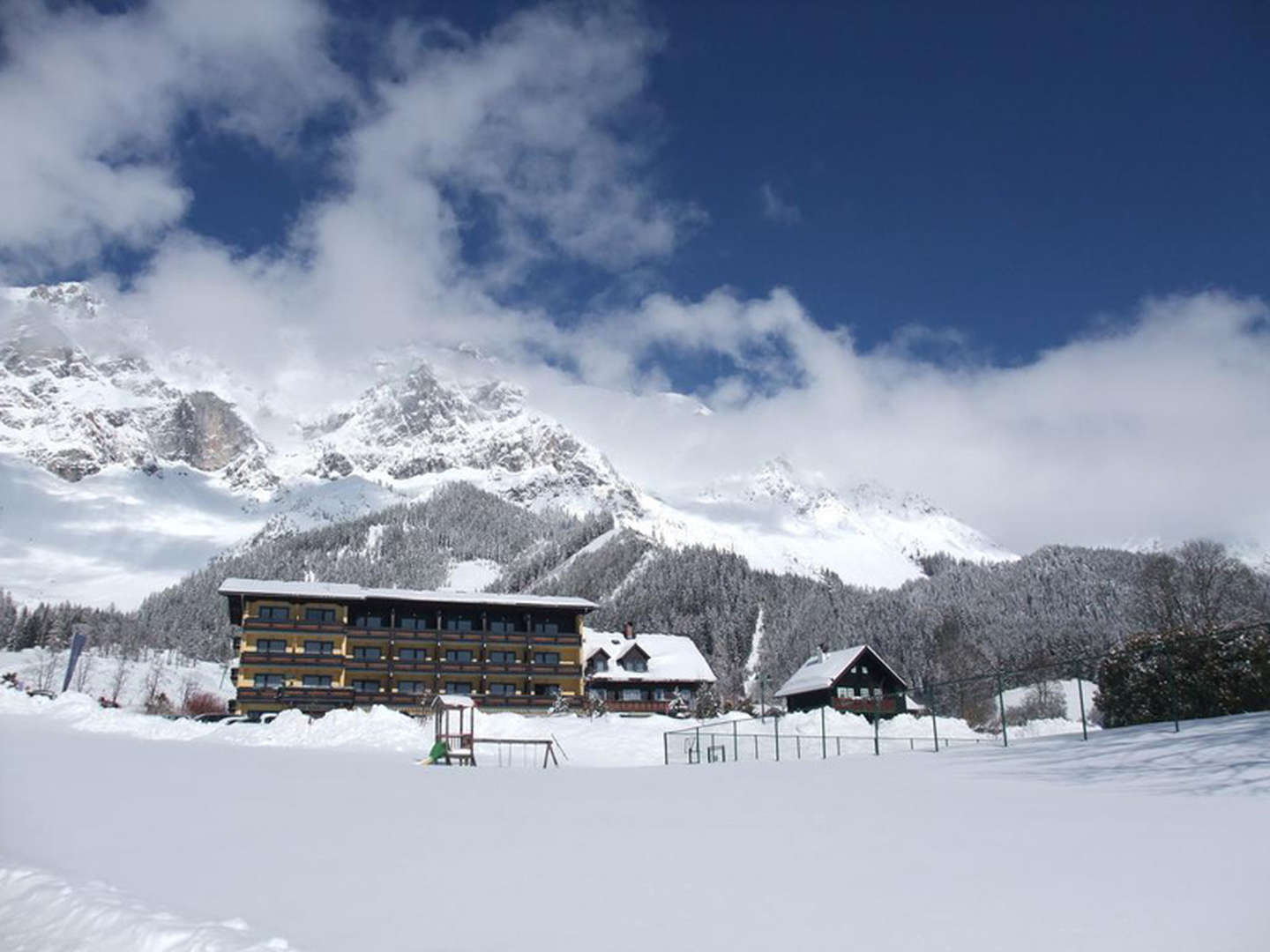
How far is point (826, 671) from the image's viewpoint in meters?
78.1

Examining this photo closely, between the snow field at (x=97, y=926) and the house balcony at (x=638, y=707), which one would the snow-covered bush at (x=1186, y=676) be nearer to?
the snow field at (x=97, y=926)

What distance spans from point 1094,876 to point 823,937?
→ 3296 mm

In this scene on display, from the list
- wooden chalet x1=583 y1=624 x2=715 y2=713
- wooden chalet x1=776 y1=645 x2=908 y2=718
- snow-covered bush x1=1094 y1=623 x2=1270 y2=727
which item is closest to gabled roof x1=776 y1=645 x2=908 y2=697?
wooden chalet x1=776 y1=645 x2=908 y2=718

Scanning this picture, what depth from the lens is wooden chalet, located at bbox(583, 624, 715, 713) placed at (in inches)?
3428

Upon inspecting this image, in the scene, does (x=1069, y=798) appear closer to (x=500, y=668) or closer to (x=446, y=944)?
(x=446, y=944)

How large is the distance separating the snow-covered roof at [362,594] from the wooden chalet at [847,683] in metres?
19.6

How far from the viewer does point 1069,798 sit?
1379cm

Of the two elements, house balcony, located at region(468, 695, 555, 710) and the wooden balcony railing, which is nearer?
the wooden balcony railing

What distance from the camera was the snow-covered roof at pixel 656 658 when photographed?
87562 mm

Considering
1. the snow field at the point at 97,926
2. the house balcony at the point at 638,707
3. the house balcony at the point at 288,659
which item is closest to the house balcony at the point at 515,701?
the house balcony at the point at 638,707

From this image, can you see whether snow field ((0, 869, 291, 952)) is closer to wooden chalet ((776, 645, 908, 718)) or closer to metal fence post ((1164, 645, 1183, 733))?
metal fence post ((1164, 645, 1183, 733))

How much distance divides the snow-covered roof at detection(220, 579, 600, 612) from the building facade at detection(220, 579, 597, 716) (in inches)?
3.6

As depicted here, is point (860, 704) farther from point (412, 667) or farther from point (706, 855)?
point (706, 855)

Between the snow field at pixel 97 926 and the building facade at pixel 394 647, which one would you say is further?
the building facade at pixel 394 647
